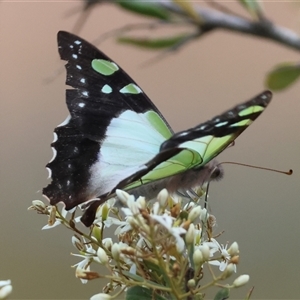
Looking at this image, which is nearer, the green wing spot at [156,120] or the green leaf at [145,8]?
the green leaf at [145,8]

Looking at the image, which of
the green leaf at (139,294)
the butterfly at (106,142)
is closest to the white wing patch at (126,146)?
the butterfly at (106,142)

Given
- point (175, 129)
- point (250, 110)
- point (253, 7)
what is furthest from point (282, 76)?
point (175, 129)

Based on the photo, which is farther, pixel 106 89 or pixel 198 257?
pixel 106 89

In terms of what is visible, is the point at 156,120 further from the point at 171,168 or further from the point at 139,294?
the point at 139,294

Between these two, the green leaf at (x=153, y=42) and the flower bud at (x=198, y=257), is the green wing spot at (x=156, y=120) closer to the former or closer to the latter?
the flower bud at (x=198, y=257)

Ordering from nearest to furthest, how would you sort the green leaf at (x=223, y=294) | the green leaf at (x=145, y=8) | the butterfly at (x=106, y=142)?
the green leaf at (x=145, y=8)
the green leaf at (x=223, y=294)
the butterfly at (x=106, y=142)

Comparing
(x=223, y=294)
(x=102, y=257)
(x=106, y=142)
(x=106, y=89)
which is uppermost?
(x=106, y=89)
